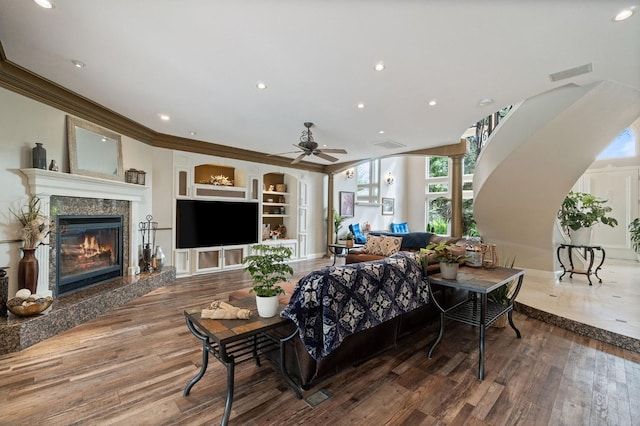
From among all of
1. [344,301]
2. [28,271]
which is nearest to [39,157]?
[28,271]

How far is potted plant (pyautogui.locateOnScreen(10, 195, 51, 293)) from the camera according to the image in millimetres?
3035

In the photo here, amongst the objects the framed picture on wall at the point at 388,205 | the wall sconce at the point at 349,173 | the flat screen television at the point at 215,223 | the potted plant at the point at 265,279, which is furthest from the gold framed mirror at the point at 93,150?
the framed picture on wall at the point at 388,205

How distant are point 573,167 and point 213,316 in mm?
5236

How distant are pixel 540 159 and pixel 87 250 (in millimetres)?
6802

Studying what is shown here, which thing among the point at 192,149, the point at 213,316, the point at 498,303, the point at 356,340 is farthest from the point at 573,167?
the point at 192,149

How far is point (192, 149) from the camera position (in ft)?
19.5

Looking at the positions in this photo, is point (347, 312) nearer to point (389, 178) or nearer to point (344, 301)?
point (344, 301)

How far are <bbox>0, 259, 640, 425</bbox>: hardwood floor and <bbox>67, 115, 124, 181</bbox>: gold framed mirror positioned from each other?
7.10 feet

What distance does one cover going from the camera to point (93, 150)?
13.3 ft

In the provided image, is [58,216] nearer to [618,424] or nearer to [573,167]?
[618,424]

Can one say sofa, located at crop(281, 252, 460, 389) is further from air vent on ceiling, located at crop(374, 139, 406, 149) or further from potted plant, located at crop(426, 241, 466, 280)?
air vent on ceiling, located at crop(374, 139, 406, 149)

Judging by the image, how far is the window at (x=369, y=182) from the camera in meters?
10.5

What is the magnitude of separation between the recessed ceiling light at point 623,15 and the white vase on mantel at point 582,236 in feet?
14.0

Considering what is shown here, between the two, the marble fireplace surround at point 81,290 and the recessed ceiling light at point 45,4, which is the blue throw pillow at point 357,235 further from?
the recessed ceiling light at point 45,4
